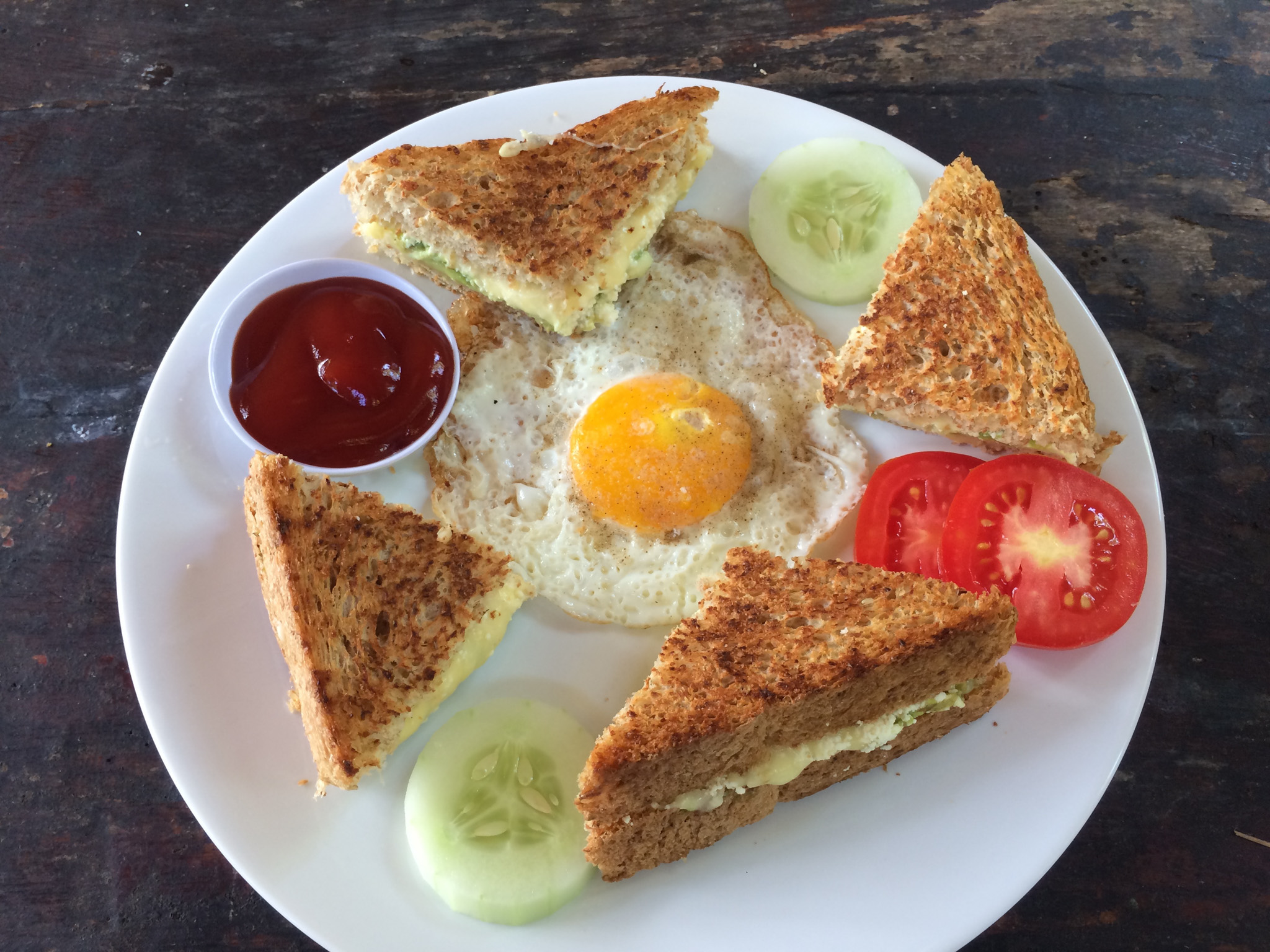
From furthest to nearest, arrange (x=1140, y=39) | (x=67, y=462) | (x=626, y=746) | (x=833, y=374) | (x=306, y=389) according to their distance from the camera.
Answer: (x=1140, y=39), (x=67, y=462), (x=833, y=374), (x=306, y=389), (x=626, y=746)

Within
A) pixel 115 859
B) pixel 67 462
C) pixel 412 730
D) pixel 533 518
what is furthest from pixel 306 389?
pixel 115 859

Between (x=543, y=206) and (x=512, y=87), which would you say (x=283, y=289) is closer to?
(x=543, y=206)

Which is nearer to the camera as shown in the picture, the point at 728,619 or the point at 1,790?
the point at 728,619

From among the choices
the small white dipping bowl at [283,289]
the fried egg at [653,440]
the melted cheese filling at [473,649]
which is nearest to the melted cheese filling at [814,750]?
the fried egg at [653,440]

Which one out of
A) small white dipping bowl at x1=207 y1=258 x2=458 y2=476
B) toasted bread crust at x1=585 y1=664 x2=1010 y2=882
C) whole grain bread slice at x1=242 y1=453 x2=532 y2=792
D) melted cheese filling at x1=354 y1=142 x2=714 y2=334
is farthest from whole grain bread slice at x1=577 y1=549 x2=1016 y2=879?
small white dipping bowl at x1=207 y1=258 x2=458 y2=476

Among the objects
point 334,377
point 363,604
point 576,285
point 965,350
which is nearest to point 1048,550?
point 965,350

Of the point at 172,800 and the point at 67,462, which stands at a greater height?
the point at 67,462

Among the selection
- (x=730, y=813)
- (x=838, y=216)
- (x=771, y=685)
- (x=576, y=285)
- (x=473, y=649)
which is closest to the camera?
(x=771, y=685)

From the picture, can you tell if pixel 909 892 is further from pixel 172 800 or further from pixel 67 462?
pixel 67 462
